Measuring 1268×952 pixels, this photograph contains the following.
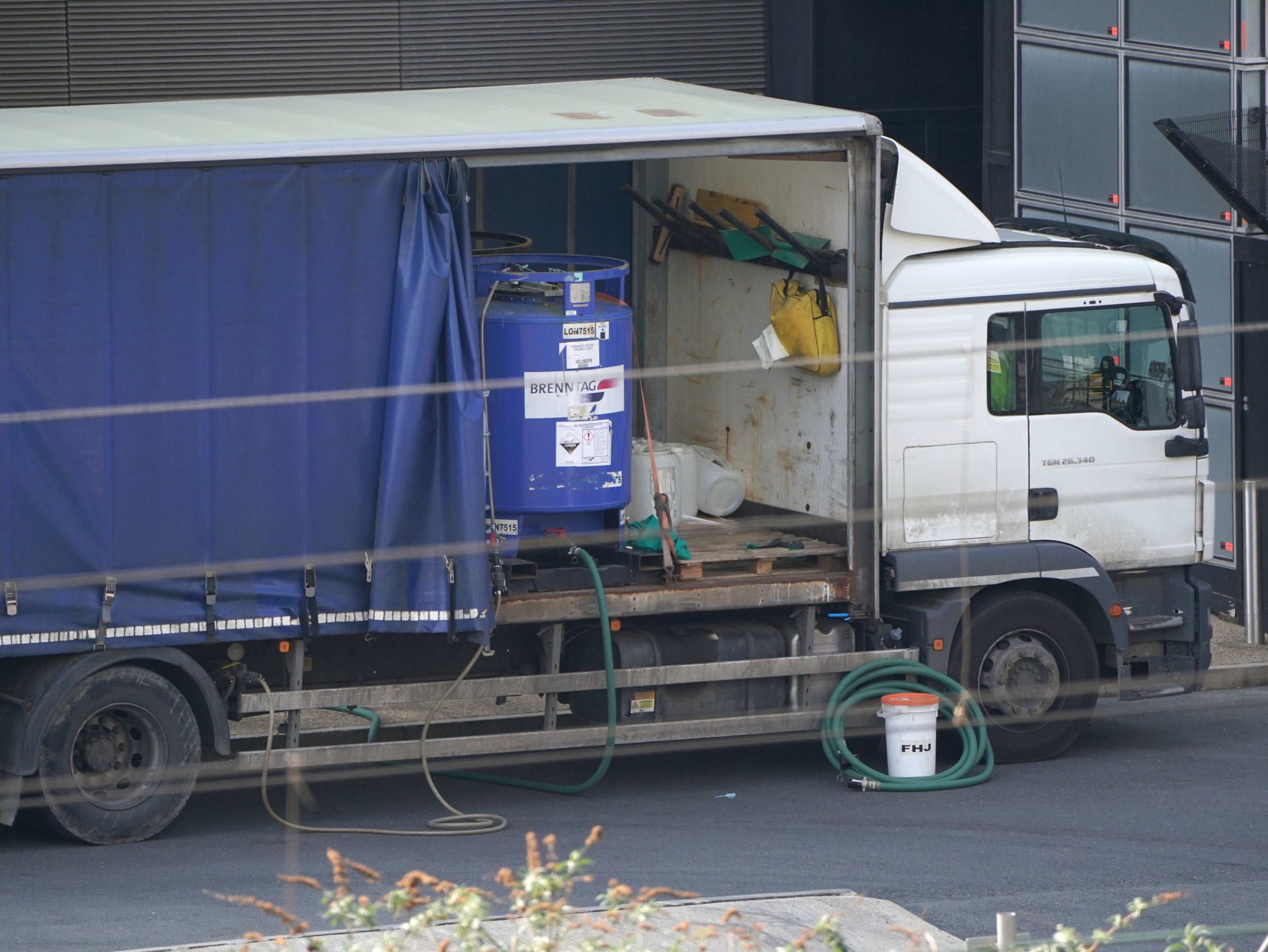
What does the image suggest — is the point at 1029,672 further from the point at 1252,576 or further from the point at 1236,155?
the point at 1236,155

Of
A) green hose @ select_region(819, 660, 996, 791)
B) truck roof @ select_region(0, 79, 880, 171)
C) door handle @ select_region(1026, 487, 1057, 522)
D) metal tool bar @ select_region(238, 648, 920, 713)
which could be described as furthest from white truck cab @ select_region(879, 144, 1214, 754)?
truck roof @ select_region(0, 79, 880, 171)

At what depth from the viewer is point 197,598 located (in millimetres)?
8828

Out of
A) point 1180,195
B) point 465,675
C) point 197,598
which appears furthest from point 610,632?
point 1180,195

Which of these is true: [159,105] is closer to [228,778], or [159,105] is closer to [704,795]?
[228,778]

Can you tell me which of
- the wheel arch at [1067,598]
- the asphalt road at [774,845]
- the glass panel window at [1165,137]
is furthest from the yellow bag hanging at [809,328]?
the glass panel window at [1165,137]

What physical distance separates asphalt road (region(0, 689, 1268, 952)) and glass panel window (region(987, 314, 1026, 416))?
1993 mm

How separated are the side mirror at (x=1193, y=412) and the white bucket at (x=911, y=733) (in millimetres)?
2177

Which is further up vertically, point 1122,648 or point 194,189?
point 194,189

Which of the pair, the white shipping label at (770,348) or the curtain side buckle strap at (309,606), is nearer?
the curtain side buckle strap at (309,606)

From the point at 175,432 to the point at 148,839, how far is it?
1909mm

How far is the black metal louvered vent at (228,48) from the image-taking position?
14.8 metres

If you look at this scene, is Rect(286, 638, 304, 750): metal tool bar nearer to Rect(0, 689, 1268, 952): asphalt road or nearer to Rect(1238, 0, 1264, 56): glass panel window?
Rect(0, 689, 1268, 952): asphalt road

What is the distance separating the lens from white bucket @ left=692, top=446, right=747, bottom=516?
10930 millimetres

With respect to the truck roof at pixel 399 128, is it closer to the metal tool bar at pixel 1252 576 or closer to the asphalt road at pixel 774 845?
the asphalt road at pixel 774 845
